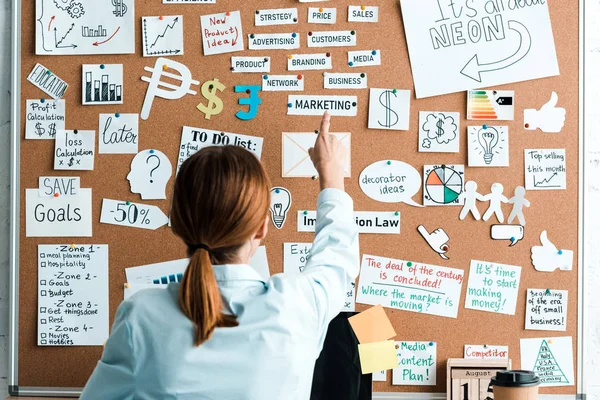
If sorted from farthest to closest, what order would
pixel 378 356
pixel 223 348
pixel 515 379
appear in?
pixel 378 356 → pixel 515 379 → pixel 223 348

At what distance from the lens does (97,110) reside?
1692 millimetres

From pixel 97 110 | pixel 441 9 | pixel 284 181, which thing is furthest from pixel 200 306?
pixel 441 9

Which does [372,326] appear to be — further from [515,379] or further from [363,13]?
[363,13]

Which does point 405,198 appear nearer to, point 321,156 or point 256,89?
point 321,156

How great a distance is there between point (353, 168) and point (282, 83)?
264 millimetres

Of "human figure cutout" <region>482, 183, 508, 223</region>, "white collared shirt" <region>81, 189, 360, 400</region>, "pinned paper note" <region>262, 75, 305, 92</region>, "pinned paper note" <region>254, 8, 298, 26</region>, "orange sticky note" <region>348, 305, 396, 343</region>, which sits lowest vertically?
"orange sticky note" <region>348, 305, 396, 343</region>

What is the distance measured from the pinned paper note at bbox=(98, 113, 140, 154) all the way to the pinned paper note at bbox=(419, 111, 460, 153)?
2.25 feet

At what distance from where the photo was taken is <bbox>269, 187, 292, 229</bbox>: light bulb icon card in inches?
65.6

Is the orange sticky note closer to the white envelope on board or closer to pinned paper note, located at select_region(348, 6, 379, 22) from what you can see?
the white envelope on board

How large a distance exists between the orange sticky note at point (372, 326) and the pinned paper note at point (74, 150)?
2.42 feet

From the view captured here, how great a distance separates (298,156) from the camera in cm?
166

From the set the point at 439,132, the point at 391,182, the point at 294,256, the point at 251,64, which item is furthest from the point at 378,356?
the point at 251,64

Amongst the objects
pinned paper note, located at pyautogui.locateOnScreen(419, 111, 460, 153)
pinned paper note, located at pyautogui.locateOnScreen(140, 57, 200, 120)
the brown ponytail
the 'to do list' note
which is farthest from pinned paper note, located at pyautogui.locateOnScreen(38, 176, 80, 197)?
pinned paper note, located at pyautogui.locateOnScreen(419, 111, 460, 153)

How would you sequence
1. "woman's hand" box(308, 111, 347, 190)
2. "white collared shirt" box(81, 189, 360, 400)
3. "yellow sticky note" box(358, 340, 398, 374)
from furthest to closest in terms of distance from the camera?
1. "yellow sticky note" box(358, 340, 398, 374)
2. "woman's hand" box(308, 111, 347, 190)
3. "white collared shirt" box(81, 189, 360, 400)
